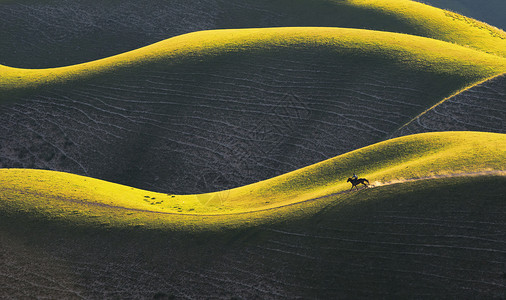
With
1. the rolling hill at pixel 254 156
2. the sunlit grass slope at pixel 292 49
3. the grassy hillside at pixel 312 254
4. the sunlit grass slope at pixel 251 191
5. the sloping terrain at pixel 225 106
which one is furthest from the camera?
the sunlit grass slope at pixel 292 49

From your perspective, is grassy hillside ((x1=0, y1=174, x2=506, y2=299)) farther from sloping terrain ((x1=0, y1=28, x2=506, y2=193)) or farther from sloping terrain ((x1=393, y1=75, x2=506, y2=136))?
sloping terrain ((x1=393, y1=75, x2=506, y2=136))

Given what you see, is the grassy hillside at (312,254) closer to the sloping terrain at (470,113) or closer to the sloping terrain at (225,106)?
the sloping terrain at (225,106)

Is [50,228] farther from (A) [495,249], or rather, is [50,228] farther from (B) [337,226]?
(A) [495,249]

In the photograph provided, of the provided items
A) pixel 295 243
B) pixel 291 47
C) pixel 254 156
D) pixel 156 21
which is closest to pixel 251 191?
pixel 254 156

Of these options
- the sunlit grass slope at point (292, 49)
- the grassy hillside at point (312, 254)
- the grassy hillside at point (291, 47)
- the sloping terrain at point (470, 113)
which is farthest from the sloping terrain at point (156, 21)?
the grassy hillside at point (312, 254)

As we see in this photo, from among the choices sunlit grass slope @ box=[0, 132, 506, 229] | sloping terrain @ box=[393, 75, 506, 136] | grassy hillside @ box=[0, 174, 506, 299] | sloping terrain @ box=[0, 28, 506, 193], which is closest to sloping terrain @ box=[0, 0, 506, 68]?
sloping terrain @ box=[0, 28, 506, 193]

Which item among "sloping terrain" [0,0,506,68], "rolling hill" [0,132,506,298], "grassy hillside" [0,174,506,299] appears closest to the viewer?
"grassy hillside" [0,174,506,299]

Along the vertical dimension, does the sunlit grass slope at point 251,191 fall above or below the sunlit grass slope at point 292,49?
below
